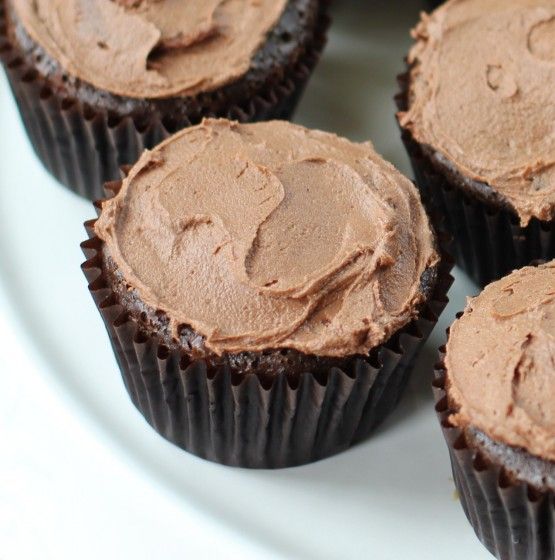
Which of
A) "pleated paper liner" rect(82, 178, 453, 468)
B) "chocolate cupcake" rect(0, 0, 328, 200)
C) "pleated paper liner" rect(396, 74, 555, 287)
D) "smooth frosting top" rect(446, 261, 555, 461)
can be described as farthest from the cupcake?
"chocolate cupcake" rect(0, 0, 328, 200)

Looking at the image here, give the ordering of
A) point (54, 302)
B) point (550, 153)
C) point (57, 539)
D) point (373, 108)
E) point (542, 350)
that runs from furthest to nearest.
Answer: point (373, 108) → point (54, 302) → point (550, 153) → point (57, 539) → point (542, 350)

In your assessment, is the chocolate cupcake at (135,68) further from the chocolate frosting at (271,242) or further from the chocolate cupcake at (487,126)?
the chocolate cupcake at (487,126)

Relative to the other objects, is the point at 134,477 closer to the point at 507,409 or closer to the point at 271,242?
the point at 271,242

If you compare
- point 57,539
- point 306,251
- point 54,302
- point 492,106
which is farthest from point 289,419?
point 492,106

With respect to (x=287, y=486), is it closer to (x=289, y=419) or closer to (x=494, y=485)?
(x=289, y=419)

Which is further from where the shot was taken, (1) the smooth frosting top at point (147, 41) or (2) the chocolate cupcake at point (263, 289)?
(1) the smooth frosting top at point (147, 41)

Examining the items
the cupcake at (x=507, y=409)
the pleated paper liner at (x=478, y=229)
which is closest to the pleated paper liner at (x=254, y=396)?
the cupcake at (x=507, y=409)

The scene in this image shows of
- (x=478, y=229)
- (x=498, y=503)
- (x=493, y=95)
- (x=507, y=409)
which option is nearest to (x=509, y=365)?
(x=507, y=409)
